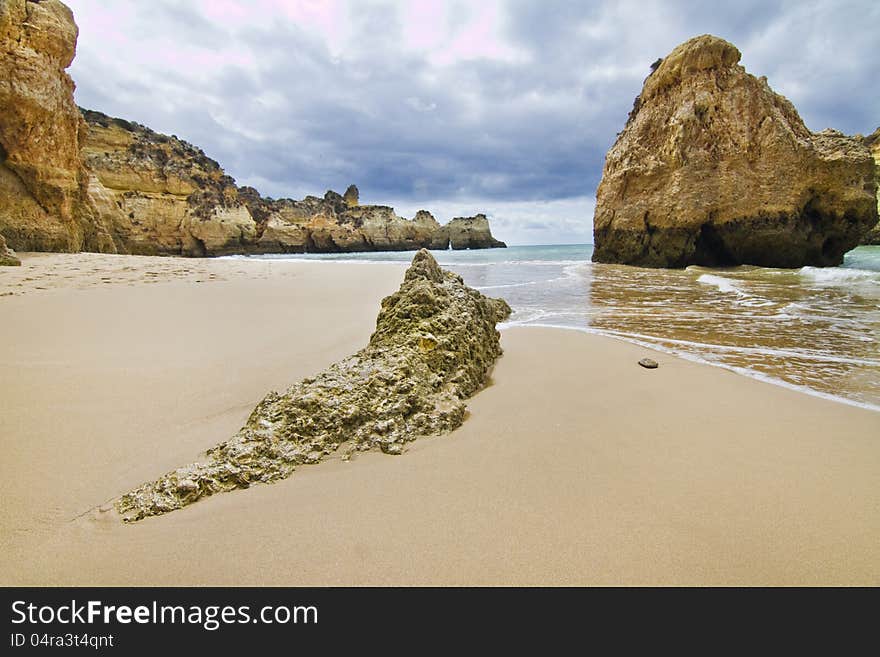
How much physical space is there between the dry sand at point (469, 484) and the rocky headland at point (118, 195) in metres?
11.2

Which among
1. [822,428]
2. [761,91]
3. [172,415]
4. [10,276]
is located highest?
[761,91]

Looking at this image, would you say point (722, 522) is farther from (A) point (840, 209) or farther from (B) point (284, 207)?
(B) point (284, 207)

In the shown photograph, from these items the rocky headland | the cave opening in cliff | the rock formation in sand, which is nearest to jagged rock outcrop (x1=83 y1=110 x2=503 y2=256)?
the rocky headland

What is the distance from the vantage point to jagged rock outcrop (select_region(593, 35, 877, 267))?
1536 cm

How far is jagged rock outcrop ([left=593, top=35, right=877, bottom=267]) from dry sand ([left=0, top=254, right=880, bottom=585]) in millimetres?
17450

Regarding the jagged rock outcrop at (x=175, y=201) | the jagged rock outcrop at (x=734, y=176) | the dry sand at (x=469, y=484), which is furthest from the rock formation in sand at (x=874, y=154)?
the jagged rock outcrop at (x=175, y=201)

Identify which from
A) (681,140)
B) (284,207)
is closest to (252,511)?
(681,140)

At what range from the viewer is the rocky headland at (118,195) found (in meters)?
9.97

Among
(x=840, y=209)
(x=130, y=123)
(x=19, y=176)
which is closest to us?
(x=19, y=176)

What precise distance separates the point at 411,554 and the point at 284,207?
2049 inches

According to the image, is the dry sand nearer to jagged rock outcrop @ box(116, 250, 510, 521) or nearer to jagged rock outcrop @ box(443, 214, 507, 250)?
jagged rock outcrop @ box(116, 250, 510, 521)

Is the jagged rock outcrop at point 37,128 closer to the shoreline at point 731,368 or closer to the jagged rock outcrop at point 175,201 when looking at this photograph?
the jagged rock outcrop at point 175,201

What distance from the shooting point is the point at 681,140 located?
55.4 feet

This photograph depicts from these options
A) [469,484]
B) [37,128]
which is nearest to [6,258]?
[37,128]
